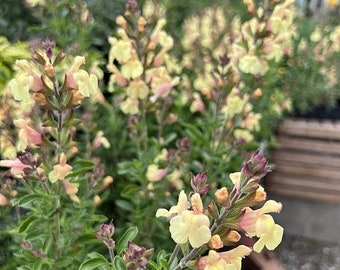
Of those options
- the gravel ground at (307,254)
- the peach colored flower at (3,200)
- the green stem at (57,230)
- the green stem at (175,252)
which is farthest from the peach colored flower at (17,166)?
the gravel ground at (307,254)

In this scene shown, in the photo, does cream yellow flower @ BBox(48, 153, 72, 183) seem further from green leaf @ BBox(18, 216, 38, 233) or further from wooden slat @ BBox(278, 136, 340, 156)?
wooden slat @ BBox(278, 136, 340, 156)

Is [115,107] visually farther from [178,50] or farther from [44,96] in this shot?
[44,96]

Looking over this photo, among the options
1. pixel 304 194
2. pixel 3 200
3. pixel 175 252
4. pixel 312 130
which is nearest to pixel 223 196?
pixel 175 252

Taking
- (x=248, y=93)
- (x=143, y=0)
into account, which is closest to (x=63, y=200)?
(x=248, y=93)

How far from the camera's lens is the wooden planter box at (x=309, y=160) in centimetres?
289

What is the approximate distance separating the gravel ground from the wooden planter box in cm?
26

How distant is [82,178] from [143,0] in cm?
210

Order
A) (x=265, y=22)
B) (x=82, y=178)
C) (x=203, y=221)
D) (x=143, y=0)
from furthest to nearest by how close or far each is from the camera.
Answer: (x=143, y=0)
(x=265, y=22)
(x=82, y=178)
(x=203, y=221)

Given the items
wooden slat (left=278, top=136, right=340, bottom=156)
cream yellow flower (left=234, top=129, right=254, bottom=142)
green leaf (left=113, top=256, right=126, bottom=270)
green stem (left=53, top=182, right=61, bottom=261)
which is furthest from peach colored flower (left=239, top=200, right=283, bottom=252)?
wooden slat (left=278, top=136, right=340, bottom=156)

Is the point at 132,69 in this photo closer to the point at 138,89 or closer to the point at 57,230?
the point at 138,89

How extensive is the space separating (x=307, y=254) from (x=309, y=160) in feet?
1.69

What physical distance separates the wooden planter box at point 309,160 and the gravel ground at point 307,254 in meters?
0.26

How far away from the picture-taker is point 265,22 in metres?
1.59

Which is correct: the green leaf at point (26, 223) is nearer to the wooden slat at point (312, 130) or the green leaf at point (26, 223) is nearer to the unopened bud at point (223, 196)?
the unopened bud at point (223, 196)
